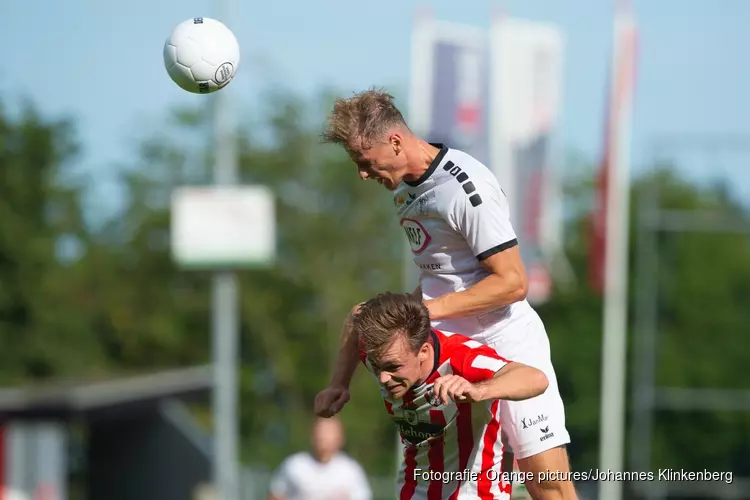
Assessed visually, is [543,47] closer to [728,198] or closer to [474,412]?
[728,198]

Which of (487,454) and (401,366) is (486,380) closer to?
(401,366)

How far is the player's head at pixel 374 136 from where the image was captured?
224 inches

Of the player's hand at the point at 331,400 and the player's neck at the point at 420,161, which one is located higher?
the player's neck at the point at 420,161

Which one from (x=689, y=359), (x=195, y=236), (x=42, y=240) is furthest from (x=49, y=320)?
(x=195, y=236)

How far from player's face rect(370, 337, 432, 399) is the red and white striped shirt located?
11cm

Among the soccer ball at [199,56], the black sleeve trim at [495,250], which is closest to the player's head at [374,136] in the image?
the black sleeve trim at [495,250]

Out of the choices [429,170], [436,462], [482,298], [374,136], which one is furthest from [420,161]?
[436,462]

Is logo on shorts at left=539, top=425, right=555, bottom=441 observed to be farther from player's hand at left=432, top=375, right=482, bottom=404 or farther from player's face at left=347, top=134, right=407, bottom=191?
player's face at left=347, top=134, right=407, bottom=191

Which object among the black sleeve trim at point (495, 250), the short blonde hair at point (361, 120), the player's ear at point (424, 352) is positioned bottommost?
the player's ear at point (424, 352)

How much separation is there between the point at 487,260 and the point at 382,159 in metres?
0.68

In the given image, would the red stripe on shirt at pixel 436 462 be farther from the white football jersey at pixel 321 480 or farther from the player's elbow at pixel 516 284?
the white football jersey at pixel 321 480

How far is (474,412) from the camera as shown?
577cm

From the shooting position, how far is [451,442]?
230 inches

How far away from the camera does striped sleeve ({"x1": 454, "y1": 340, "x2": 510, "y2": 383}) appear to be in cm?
542
